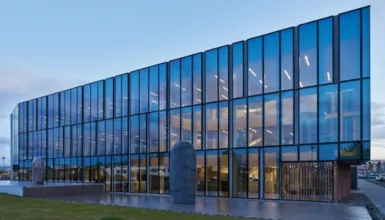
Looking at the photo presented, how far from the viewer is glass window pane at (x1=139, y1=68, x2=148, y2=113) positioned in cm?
Result: 3834

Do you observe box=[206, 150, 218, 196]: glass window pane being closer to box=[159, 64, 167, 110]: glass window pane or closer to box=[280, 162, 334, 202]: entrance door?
box=[280, 162, 334, 202]: entrance door

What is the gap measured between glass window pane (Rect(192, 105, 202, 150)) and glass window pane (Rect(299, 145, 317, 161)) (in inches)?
361

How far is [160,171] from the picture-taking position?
1419 inches

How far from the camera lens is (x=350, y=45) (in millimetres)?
26016

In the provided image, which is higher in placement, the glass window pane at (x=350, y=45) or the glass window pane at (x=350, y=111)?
the glass window pane at (x=350, y=45)

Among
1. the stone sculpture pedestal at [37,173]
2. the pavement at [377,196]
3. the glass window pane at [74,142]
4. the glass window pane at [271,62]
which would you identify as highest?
the glass window pane at [271,62]

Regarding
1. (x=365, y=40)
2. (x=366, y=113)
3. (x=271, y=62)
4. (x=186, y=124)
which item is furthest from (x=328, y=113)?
(x=186, y=124)

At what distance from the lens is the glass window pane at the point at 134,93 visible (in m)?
39.3

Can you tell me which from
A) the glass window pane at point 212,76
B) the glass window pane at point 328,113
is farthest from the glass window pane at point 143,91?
the glass window pane at point 328,113

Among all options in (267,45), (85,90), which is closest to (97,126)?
(85,90)

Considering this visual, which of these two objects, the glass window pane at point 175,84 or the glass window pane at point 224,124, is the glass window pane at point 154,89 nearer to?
the glass window pane at point 175,84

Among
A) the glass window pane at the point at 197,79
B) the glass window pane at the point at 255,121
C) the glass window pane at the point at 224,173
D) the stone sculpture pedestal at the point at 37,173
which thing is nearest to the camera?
the glass window pane at the point at 255,121

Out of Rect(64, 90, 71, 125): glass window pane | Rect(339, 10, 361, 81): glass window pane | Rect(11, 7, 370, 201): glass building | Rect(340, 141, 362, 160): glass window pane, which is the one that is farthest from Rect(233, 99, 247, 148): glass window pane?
Rect(64, 90, 71, 125): glass window pane

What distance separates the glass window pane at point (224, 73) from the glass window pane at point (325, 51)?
25.7ft
